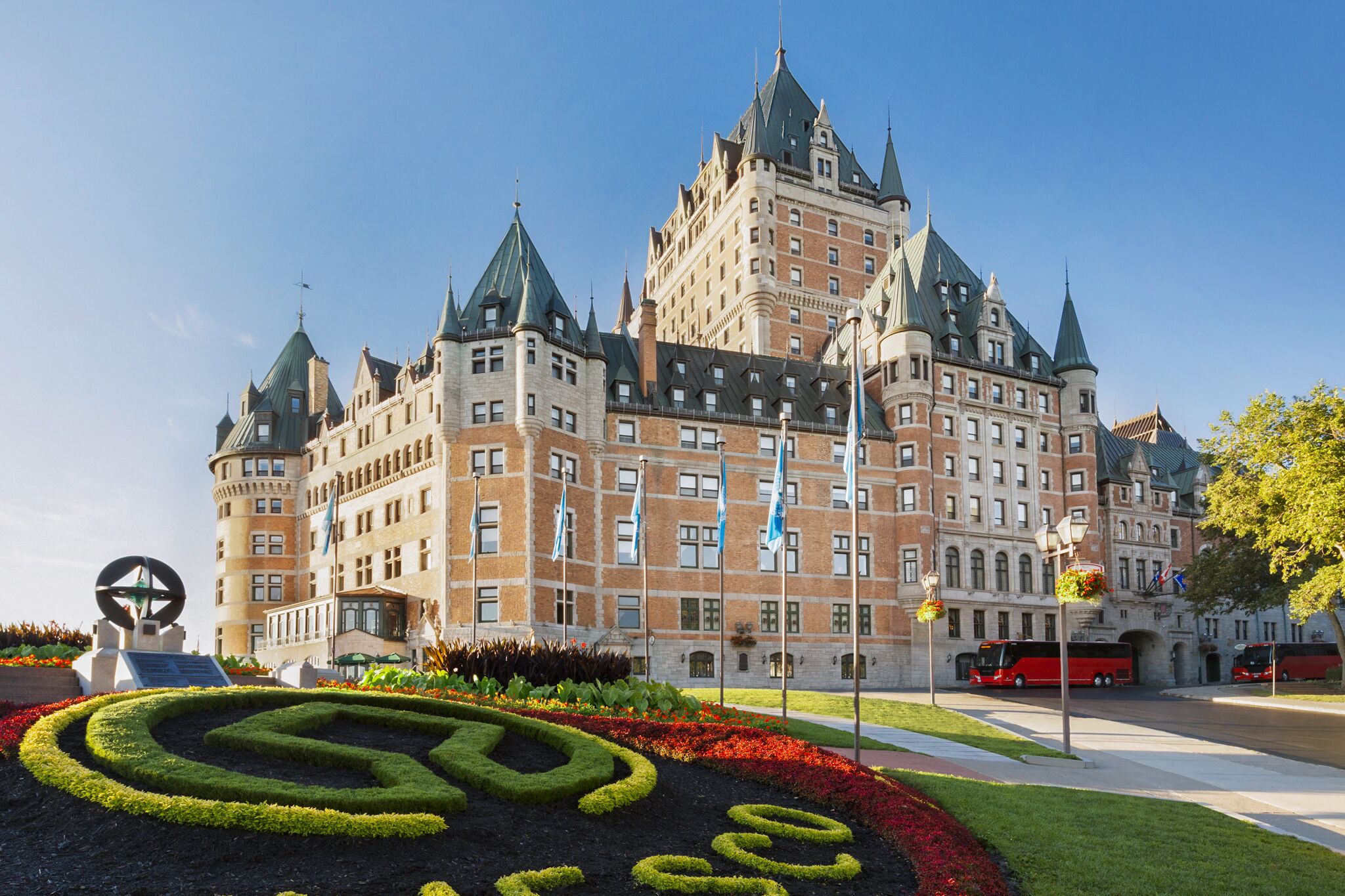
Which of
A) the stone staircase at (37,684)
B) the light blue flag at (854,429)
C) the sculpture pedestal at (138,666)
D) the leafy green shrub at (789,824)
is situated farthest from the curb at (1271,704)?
the stone staircase at (37,684)

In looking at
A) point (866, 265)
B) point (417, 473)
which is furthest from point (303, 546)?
point (866, 265)

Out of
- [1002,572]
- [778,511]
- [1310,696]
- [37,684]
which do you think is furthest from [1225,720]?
[37,684]

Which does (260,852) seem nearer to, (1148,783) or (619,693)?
(619,693)

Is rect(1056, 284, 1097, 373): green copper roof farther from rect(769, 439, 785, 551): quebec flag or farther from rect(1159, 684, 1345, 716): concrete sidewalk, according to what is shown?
rect(769, 439, 785, 551): quebec flag

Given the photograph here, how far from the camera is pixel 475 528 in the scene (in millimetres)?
50188

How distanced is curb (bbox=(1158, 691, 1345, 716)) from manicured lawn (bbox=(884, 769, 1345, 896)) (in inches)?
1304

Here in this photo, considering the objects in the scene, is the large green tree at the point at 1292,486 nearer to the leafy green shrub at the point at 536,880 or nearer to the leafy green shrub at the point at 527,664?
the leafy green shrub at the point at 527,664

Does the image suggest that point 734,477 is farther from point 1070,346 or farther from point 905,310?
point 1070,346

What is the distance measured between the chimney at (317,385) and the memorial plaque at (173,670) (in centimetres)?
5613

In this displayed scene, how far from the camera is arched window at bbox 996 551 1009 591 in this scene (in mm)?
67812

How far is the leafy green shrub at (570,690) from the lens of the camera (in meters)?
20.2

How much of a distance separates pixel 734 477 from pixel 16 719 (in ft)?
163

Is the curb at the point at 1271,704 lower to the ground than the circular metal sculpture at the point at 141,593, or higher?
lower

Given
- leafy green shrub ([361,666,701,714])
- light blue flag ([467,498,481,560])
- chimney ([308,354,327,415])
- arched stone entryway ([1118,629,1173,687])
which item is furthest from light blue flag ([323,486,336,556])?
arched stone entryway ([1118,629,1173,687])
